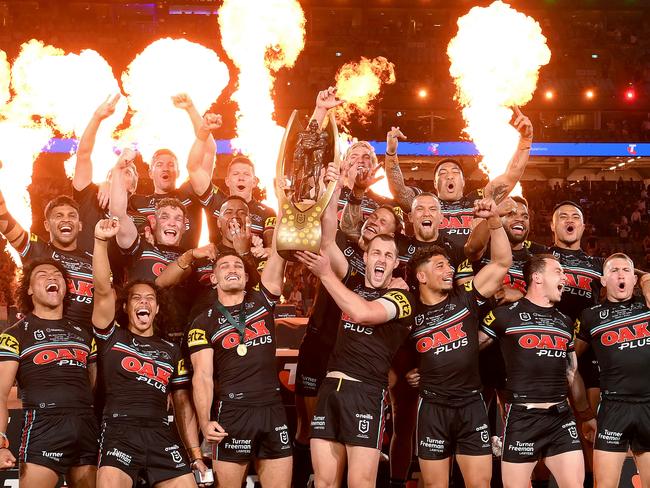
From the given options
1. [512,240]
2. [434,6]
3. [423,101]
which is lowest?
[512,240]

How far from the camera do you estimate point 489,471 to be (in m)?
5.91

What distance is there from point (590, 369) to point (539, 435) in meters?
1.24

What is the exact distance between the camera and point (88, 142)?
6.79 metres

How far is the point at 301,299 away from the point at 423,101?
1652 cm

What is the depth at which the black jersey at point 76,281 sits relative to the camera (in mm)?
6406

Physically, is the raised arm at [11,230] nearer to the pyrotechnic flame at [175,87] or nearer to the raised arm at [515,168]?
the raised arm at [515,168]

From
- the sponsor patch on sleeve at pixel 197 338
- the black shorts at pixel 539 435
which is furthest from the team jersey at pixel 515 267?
the sponsor patch on sleeve at pixel 197 338

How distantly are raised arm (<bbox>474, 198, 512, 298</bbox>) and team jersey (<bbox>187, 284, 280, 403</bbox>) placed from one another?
159 cm

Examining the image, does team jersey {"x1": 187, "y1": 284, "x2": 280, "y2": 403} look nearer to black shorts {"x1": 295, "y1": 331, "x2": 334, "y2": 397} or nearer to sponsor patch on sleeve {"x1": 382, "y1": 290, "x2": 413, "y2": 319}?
black shorts {"x1": 295, "y1": 331, "x2": 334, "y2": 397}

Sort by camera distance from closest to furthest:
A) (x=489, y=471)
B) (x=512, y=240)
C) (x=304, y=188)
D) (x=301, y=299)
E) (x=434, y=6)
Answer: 1. (x=304, y=188)
2. (x=489, y=471)
3. (x=512, y=240)
4. (x=301, y=299)
5. (x=434, y=6)

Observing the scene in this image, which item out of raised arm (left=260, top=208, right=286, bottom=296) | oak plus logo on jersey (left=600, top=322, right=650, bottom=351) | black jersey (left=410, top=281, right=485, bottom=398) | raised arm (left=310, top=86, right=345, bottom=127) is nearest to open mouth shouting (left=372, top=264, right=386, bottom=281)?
black jersey (left=410, top=281, right=485, bottom=398)

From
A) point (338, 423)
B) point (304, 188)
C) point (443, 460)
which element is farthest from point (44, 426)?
point (443, 460)

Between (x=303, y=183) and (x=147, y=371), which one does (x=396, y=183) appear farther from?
(x=147, y=371)

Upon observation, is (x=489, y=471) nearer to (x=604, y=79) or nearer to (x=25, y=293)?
(x=25, y=293)
